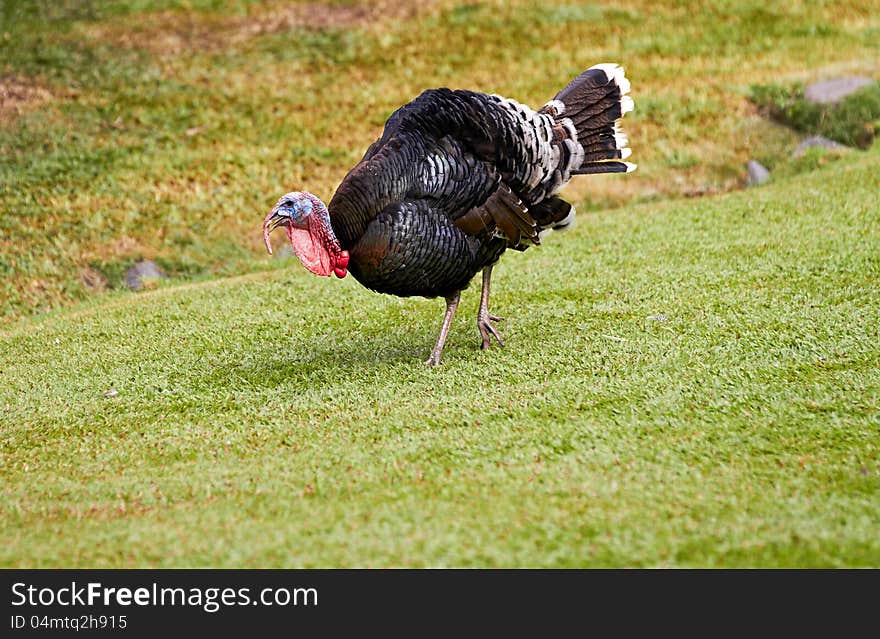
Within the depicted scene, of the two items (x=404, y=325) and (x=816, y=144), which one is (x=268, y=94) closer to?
(x=404, y=325)

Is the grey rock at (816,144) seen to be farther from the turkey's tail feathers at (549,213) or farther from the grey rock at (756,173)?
the turkey's tail feathers at (549,213)

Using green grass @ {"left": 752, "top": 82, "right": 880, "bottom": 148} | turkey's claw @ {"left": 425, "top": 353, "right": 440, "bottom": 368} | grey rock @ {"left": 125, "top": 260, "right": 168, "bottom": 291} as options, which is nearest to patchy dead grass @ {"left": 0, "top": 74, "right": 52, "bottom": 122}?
grey rock @ {"left": 125, "top": 260, "right": 168, "bottom": 291}

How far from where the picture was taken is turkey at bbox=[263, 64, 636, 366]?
4.95 metres

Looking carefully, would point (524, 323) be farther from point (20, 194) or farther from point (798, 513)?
point (20, 194)

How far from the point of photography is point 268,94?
10836mm

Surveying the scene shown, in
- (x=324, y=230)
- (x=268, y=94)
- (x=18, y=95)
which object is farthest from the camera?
(x=268, y=94)

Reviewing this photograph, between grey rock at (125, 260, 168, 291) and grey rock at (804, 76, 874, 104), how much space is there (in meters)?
6.76

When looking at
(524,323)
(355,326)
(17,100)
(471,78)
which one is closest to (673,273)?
(524,323)

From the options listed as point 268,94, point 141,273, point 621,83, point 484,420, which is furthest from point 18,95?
point 484,420

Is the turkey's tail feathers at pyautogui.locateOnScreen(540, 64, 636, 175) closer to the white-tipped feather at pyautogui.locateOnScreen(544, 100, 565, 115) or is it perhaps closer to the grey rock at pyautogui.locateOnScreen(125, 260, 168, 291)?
the white-tipped feather at pyautogui.locateOnScreen(544, 100, 565, 115)

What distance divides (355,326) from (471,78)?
600cm

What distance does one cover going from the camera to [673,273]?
6590 mm

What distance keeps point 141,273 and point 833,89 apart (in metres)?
7.15

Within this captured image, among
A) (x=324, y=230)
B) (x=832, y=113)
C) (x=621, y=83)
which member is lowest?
(x=324, y=230)
